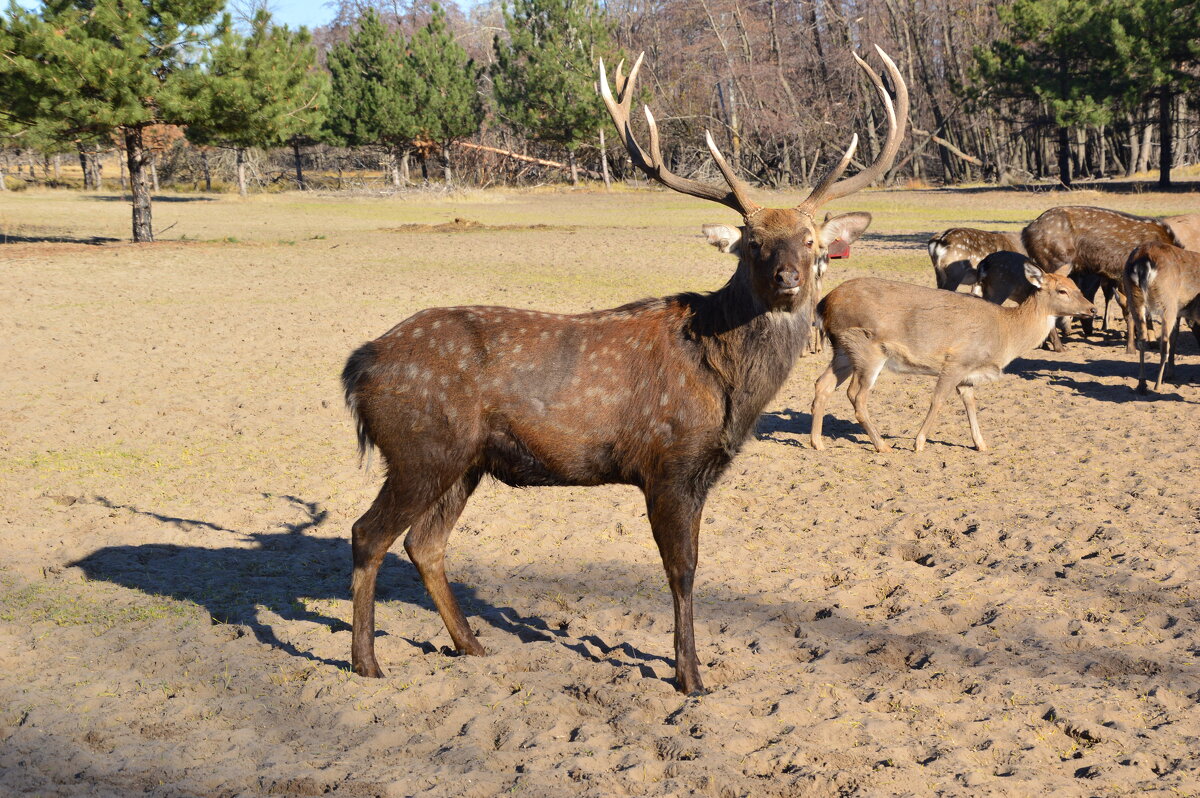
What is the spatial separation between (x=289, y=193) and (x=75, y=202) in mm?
10779

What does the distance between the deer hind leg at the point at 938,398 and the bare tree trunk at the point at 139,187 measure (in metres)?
21.2

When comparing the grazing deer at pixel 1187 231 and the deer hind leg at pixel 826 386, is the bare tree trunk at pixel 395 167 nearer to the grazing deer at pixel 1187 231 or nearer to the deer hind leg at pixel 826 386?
the grazing deer at pixel 1187 231

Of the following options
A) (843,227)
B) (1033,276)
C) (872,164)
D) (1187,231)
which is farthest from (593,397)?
(1187,231)

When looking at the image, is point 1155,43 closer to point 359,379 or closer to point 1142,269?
point 1142,269

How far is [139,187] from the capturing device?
25641mm

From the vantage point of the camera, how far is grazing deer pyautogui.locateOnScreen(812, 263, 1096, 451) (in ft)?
31.0

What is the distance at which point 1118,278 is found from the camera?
14.1 meters

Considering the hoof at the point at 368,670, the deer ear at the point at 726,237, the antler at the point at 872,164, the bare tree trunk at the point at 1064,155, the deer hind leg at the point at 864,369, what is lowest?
the hoof at the point at 368,670

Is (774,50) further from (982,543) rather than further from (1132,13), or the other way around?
(982,543)

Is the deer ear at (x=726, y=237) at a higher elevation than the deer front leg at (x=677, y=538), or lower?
higher

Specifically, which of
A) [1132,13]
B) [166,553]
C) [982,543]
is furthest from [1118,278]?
[1132,13]

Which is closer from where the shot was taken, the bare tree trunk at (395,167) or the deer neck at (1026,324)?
the deer neck at (1026,324)

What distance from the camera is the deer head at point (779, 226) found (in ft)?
16.9

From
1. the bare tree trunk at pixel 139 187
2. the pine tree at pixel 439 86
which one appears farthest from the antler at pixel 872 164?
the pine tree at pixel 439 86
